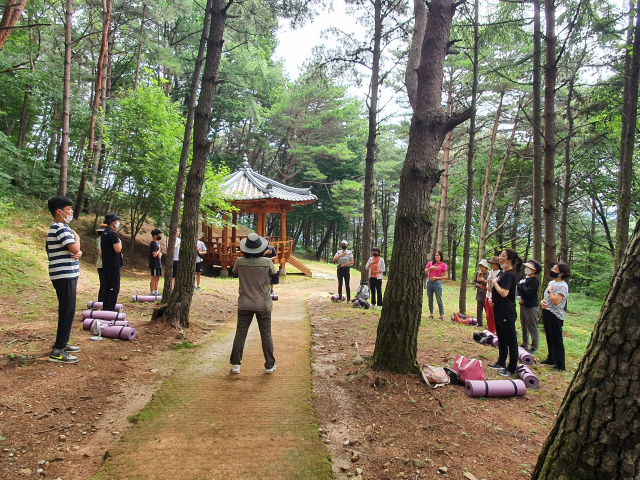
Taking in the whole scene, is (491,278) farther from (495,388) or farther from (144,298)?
(144,298)

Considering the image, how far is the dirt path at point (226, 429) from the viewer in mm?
2594

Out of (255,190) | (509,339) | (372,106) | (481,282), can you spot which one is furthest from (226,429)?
(255,190)

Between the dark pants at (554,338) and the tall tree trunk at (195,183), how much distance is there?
5759 millimetres

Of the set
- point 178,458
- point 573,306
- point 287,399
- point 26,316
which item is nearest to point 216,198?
point 26,316

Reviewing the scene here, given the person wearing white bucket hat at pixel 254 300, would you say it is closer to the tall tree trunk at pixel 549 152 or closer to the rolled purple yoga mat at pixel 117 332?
the rolled purple yoga mat at pixel 117 332

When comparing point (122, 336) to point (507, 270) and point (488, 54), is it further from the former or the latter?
point (488, 54)

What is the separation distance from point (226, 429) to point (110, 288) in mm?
4187

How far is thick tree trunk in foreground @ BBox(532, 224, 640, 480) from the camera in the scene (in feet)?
5.08

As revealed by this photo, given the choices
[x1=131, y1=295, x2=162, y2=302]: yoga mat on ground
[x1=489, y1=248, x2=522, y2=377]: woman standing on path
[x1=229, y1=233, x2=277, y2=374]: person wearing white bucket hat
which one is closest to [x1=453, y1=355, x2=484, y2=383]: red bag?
[x1=489, y1=248, x2=522, y2=377]: woman standing on path

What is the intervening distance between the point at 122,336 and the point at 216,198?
25.8ft

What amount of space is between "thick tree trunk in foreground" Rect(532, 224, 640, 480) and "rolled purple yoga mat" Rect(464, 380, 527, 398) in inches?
90.6

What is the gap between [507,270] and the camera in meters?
4.84

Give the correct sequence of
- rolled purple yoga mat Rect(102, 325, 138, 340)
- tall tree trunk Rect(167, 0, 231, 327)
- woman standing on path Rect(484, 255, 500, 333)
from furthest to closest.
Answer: woman standing on path Rect(484, 255, 500, 333)
tall tree trunk Rect(167, 0, 231, 327)
rolled purple yoga mat Rect(102, 325, 138, 340)

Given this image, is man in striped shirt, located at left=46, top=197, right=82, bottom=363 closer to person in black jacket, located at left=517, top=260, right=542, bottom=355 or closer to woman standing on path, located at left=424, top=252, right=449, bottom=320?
person in black jacket, located at left=517, top=260, right=542, bottom=355
